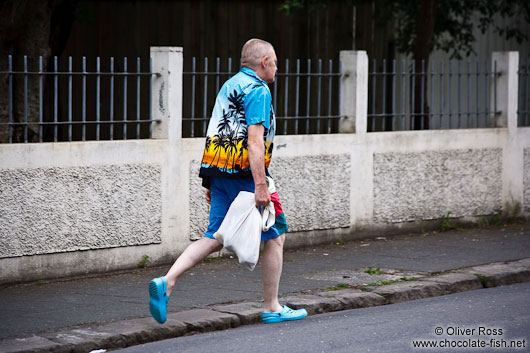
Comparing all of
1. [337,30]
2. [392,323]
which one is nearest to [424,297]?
[392,323]

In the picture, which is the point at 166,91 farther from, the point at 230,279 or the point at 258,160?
the point at 258,160

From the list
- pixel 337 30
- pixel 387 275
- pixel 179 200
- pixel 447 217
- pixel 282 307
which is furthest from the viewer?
pixel 337 30

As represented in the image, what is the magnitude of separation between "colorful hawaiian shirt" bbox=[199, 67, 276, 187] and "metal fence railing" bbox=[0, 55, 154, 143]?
2.08 meters

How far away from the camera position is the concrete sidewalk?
6.48 metres

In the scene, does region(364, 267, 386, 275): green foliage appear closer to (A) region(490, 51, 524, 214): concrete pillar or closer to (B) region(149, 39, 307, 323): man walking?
(B) region(149, 39, 307, 323): man walking

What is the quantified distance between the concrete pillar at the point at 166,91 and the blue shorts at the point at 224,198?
2301 mm

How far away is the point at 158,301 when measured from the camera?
6.42 m

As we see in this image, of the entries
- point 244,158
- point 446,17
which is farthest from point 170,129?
point 446,17

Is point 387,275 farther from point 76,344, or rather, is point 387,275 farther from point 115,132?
point 76,344

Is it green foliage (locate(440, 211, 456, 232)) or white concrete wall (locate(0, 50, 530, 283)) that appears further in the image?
green foliage (locate(440, 211, 456, 232))

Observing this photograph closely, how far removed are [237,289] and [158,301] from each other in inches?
62.0

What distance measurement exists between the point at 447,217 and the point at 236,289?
4.00 meters

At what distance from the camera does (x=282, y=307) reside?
697 centimetres

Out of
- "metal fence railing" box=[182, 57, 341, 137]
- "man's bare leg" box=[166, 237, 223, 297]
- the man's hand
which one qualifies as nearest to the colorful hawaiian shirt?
the man's hand
